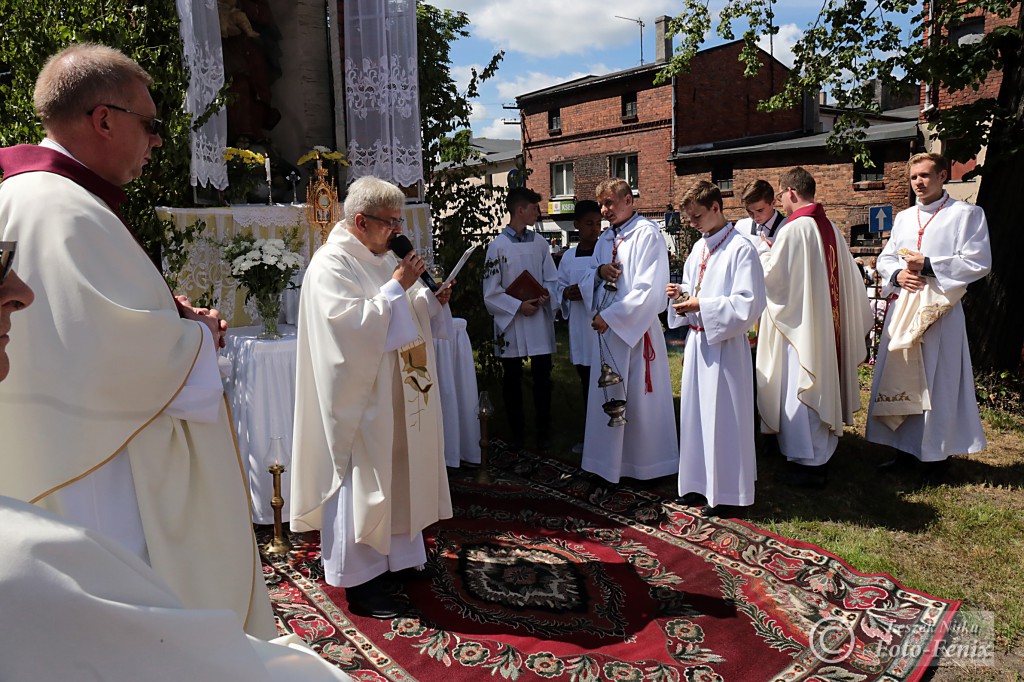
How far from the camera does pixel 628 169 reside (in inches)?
1214

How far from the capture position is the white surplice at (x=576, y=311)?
6259 millimetres

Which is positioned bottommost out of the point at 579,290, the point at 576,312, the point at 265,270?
the point at 576,312

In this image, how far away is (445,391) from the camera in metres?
5.91

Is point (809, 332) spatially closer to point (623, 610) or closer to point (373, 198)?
point (623, 610)

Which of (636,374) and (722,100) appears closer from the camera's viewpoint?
(636,374)

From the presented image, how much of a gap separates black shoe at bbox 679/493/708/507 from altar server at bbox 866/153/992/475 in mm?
1484

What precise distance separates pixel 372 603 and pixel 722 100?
29.4 m

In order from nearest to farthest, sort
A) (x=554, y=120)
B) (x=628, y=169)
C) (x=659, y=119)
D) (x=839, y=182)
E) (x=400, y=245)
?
(x=400, y=245) → (x=839, y=182) → (x=659, y=119) → (x=628, y=169) → (x=554, y=120)

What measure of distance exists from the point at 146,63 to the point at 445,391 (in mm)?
3043

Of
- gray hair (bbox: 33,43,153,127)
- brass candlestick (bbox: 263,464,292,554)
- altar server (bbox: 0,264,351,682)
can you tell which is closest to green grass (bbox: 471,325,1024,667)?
brass candlestick (bbox: 263,464,292,554)

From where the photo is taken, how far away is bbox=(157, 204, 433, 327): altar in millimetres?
5242

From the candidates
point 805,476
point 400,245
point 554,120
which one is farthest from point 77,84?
point 554,120

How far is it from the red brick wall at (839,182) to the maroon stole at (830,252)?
1637cm

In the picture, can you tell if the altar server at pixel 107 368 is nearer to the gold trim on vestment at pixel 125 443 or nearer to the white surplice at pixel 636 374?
the gold trim on vestment at pixel 125 443
